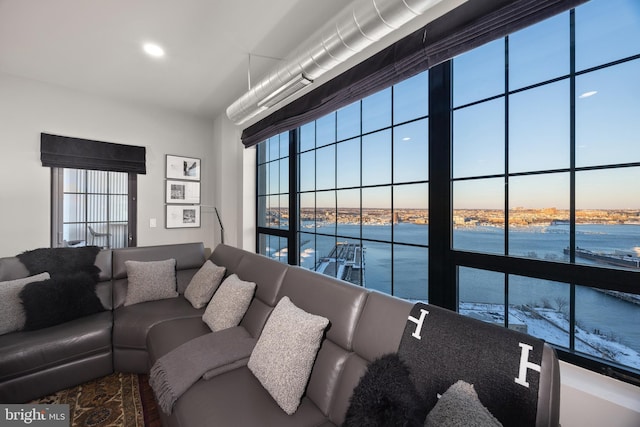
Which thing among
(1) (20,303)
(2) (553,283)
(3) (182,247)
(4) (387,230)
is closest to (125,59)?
(3) (182,247)

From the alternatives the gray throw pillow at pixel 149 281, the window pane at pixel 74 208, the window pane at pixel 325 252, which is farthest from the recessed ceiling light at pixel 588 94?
the window pane at pixel 74 208

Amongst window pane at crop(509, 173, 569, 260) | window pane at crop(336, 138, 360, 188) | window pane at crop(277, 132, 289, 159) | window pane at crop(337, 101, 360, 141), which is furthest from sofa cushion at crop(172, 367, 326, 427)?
window pane at crop(277, 132, 289, 159)

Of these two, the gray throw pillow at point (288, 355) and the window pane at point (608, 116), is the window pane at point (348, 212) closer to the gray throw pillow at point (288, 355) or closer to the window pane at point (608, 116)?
the gray throw pillow at point (288, 355)

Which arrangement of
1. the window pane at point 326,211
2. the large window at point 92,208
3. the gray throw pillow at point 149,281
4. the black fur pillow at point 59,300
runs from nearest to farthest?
the black fur pillow at point 59,300
the gray throw pillow at point 149,281
the window pane at point 326,211
the large window at point 92,208

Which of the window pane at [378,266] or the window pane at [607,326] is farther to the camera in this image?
the window pane at [378,266]

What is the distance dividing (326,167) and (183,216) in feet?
8.51

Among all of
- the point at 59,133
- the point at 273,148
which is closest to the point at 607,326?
the point at 273,148

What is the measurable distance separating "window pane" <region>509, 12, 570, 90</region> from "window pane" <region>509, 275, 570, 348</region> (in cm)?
108

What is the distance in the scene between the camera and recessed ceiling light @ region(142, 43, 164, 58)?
2.31 metres

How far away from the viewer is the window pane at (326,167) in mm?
2730

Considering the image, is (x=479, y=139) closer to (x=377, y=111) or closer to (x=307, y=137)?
(x=377, y=111)

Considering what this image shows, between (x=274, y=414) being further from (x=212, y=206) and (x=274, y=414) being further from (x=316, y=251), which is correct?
(x=212, y=206)

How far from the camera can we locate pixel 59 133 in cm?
314

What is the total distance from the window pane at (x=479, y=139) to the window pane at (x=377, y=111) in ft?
2.10
